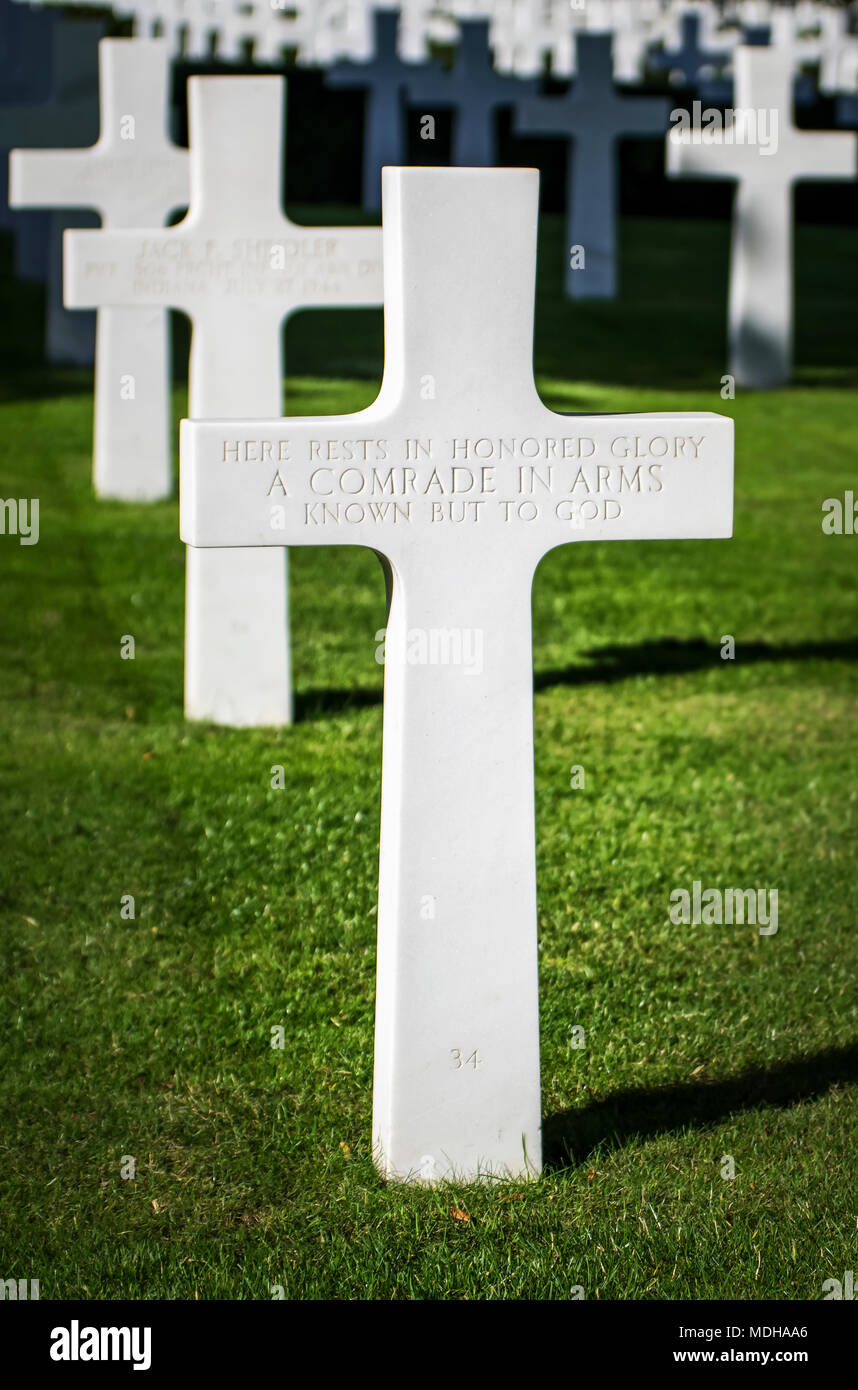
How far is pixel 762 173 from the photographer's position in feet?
47.6

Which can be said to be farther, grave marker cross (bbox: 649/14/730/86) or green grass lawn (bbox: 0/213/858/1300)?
grave marker cross (bbox: 649/14/730/86)

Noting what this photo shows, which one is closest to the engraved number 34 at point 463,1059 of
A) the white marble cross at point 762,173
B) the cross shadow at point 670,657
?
the cross shadow at point 670,657

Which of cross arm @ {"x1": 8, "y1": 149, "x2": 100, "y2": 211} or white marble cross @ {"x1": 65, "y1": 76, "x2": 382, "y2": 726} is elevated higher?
cross arm @ {"x1": 8, "y1": 149, "x2": 100, "y2": 211}

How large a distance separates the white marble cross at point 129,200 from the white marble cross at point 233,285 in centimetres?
351

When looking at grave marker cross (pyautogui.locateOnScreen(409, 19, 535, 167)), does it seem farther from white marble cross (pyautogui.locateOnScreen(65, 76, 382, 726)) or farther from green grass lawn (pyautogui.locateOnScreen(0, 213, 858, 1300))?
white marble cross (pyautogui.locateOnScreen(65, 76, 382, 726))

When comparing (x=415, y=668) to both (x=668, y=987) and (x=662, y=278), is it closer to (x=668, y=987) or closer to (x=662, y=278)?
(x=668, y=987)

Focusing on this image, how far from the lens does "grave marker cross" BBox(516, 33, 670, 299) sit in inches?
712

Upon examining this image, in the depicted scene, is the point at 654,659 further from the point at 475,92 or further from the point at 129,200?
the point at 475,92

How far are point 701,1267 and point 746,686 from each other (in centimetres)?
435

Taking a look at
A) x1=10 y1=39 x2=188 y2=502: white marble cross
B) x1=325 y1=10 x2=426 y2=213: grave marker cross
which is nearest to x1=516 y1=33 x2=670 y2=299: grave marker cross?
x1=325 y1=10 x2=426 y2=213: grave marker cross

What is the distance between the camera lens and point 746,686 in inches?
288

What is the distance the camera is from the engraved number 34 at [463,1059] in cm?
340

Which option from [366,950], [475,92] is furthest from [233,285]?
[475,92]
